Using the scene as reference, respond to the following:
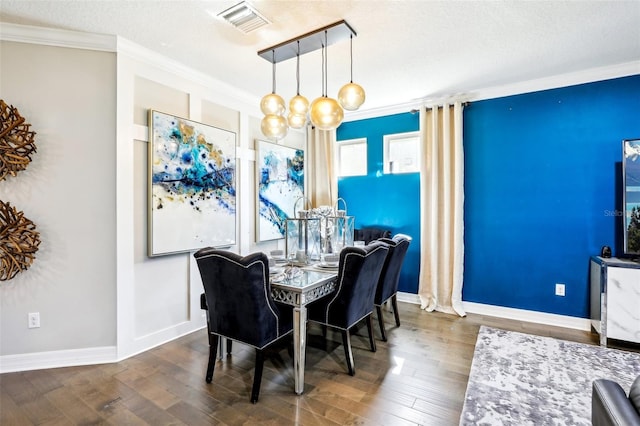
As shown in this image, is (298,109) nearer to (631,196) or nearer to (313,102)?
(313,102)

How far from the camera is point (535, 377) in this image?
7.47 ft

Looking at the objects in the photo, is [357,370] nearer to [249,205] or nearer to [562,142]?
[249,205]

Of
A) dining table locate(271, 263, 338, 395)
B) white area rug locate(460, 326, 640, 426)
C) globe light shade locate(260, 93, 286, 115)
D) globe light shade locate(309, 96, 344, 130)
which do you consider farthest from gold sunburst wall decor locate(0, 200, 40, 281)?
white area rug locate(460, 326, 640, 426)

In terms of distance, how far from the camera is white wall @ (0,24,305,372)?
7.69 ft

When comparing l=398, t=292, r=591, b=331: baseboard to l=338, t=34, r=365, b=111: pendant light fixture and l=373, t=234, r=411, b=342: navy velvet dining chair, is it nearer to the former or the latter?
l=373, t=234, r=411, b=342: navy velvet dining chair

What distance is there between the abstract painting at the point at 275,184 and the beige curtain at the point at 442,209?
1693 millimetres

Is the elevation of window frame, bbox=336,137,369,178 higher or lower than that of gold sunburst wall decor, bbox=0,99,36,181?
higher

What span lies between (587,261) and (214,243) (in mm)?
3868

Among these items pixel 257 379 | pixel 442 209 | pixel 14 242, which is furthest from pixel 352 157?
pixel 14 242

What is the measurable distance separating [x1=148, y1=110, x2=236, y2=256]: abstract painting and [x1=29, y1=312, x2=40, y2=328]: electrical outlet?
0.88 meters

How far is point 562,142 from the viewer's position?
327 centimetres

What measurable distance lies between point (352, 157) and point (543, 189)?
241 centimetres

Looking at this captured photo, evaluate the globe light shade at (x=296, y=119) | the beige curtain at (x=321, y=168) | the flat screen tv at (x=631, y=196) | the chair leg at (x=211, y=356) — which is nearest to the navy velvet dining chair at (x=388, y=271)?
the globe light shade at (x=296, y=119)

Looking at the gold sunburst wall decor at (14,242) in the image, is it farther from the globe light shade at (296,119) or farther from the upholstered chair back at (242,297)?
the globe light shade at (296,119)
